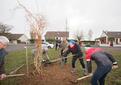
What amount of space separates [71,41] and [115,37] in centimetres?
7311

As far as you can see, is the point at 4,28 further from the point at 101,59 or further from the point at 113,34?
the point at 101,59

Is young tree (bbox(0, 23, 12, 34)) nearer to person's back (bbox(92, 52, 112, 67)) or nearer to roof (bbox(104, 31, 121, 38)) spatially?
roof (bbox(104, 31, 121, 38))

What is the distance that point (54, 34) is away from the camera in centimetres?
9425

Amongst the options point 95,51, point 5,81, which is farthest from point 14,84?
Result: point 95,51

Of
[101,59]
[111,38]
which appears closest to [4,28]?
[111,38]

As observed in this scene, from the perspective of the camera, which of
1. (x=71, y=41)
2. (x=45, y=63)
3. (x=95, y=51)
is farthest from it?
(x=45, y=63)

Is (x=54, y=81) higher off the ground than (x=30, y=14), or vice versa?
(x=30, y=14)

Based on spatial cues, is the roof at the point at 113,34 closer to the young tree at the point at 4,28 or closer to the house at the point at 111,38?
the house at the point at 111,38

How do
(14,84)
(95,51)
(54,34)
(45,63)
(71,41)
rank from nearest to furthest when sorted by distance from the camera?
(95,51), (14,84), (71,41), (45,63), (54,34)

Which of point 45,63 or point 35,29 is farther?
point 45,63

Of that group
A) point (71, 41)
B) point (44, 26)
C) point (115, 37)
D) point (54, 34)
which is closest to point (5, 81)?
point (44, 26)

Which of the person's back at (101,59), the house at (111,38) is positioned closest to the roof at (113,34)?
the house at (111,38)

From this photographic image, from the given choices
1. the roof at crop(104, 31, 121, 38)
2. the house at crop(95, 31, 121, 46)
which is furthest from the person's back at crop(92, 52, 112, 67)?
the roof at crop(104, 31, 121, 38)

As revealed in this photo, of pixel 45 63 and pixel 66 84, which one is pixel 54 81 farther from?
pixel 45 63
